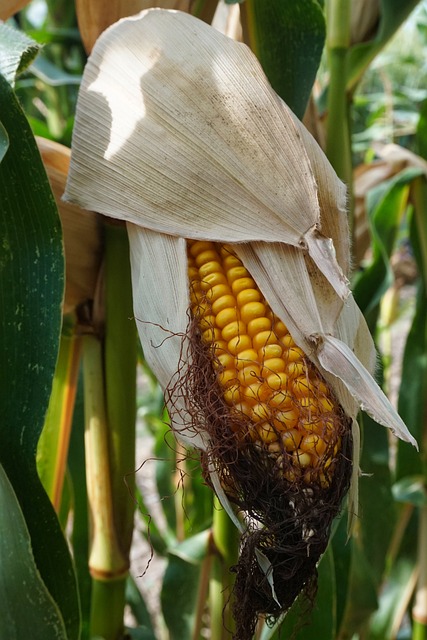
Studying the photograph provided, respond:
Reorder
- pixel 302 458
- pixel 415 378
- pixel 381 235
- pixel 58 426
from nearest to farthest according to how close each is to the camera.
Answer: pixel 302 458 < pixel 58 426 < pixel 381 235 < pixel 415 378

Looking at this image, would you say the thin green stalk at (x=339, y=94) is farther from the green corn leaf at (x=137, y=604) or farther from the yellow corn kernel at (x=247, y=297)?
the green corn leaf at (x=137, y=604)

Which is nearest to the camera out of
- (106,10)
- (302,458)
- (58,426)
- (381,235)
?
(302,458)

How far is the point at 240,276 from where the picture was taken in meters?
0.37

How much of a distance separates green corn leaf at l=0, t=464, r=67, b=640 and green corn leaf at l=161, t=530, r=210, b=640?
0.95ft

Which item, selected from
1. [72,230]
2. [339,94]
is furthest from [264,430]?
[339,94]

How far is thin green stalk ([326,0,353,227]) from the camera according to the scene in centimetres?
55

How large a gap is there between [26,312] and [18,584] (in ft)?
0.48

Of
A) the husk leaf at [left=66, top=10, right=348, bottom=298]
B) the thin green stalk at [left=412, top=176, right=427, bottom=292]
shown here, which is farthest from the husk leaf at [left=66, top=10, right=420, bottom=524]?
the thin green stalk at [left=412, top=176, right=427, bottom=292]

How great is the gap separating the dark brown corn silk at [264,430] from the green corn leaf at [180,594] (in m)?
0.32

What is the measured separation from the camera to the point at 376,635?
923 millimetres

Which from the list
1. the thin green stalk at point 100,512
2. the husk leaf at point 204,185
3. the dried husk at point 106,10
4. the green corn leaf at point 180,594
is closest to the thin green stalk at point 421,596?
the green corn leaf at point 180,594

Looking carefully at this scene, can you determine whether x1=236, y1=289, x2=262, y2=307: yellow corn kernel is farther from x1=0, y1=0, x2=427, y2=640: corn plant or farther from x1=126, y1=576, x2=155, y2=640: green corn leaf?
x1=126, y1=576, x2=155, y2=640: green corn leaf

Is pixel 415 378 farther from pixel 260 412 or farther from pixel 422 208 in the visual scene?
pixel 260 412

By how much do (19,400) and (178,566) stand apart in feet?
1.08
